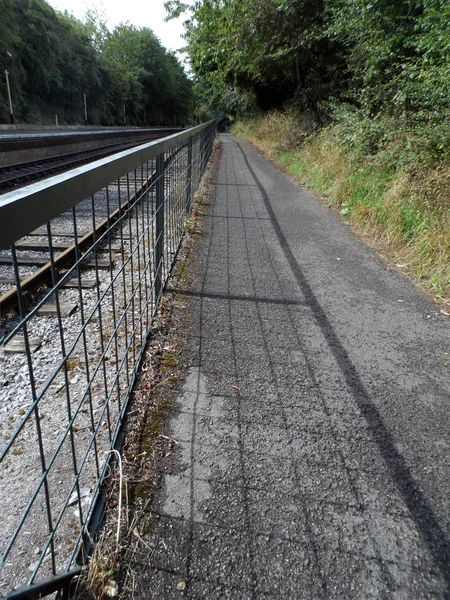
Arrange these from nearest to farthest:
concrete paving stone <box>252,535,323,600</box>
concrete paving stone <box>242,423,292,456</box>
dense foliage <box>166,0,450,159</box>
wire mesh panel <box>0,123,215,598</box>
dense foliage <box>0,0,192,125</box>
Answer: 1. wire mesh panel <box>0,123,215,598</box>
2. concrete paving stone <box>252,535,323,600</box>
3. concrete paving stone <box>242,423,292,456</box>
4. dense foliage <box>166,0,450,159</box>
5. dense foliage <box>0,0,192,125</box>

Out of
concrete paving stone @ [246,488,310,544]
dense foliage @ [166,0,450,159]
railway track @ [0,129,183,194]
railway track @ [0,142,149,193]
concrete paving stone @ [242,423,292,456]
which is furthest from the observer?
railway track @ [0,129,183,194]

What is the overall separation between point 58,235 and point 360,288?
4239mm

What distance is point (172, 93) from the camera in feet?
278

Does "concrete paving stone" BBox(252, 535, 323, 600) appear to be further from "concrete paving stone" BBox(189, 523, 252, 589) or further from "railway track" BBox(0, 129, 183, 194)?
"railway track" BBox(0, 129, 183, 194)

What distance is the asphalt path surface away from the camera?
1.81m

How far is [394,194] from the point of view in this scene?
654 centimetres

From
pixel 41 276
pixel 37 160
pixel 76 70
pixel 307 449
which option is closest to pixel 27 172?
pixel 37 160

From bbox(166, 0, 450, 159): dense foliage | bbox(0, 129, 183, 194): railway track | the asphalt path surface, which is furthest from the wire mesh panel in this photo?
bbox(0, 129, 183, 194): railway track

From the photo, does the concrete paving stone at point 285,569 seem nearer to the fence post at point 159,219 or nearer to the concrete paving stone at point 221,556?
the concrete paving stone at point 221,556

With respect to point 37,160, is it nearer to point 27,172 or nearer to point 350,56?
point 27,172

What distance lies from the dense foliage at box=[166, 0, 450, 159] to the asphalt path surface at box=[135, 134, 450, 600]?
155 inches

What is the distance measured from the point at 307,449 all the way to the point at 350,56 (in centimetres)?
1172

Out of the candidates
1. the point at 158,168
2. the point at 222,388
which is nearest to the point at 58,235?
the point at 158,168

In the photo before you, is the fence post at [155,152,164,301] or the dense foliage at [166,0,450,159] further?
the dense foliage at [166,0,450,159]
